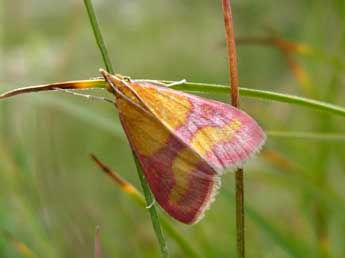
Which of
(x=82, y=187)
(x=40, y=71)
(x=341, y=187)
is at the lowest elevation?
(x=341, y=187)

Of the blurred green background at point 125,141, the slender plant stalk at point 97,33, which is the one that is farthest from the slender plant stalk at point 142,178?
the blurred green background at point 125,141

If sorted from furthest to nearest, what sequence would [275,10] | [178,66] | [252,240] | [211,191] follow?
[275,10] < [178,66] < [252,240] < [211,191]

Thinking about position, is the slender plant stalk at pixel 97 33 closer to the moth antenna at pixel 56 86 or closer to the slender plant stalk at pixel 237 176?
the moth antenna at pixel 56 86

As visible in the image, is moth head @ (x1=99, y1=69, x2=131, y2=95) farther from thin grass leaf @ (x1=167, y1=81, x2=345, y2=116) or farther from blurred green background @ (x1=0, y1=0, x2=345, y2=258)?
blurred green background @ (x1=0, y1=0, x2=345, y2=258)

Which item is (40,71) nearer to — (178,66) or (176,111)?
(178,66)

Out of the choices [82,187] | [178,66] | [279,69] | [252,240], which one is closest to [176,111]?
[252,240]

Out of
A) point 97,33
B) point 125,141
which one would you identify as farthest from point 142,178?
point 125,141
